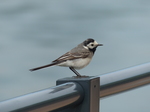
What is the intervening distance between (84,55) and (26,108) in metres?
2.80

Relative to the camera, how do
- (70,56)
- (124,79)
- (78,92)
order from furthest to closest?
(70,56) < (124,79) < (78,92)

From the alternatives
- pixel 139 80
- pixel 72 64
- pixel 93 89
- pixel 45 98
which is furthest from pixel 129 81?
pixel 72 64

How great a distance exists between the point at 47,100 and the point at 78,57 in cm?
255

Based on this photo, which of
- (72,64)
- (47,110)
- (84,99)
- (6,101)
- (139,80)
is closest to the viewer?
(6,101)

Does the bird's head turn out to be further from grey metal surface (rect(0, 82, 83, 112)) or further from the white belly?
grey metal surface (rect(0, 82, 83, 112))

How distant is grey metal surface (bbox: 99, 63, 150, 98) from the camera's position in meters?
2.22

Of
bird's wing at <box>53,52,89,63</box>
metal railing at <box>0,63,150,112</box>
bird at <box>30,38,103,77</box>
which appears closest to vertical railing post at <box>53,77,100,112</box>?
metal railing at <box>0,63,150,112</box>

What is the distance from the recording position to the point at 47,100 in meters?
1.80

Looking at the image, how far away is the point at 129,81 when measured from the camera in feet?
7.74

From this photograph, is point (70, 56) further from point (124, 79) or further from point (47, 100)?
point (47, 100)

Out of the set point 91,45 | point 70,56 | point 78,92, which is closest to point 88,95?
point 78,92

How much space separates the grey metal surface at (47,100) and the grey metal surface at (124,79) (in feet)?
0.63

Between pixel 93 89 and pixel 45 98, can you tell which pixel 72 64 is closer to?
pixel 93 89

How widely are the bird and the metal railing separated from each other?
65.2 inches
